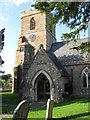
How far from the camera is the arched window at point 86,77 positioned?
20578mm

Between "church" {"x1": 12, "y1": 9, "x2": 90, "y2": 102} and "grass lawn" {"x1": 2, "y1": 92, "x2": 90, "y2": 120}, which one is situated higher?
"church" {"x1": 12, "y1": 9, "x2": 90, "y2": 102}

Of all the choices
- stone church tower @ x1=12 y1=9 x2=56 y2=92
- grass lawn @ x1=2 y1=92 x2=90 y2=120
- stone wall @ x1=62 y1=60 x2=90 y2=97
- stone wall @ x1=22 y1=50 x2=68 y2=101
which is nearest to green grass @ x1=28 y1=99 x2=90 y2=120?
grass lawn @ x1=2 y1=92 x2=90 y2=120

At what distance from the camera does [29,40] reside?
99.5ft

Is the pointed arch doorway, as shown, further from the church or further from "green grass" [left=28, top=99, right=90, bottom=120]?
"green grass" [left=28, top=99, right=90, bottom=120]

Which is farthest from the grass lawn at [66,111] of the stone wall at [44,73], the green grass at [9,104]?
the stone wall at [44,73]

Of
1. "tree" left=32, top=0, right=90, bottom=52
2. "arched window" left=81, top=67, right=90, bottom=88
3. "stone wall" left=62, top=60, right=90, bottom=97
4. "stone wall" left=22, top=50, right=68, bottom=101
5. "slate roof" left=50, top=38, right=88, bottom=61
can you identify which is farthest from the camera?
"slate roof" left=50, top=38, right=88, bottom=61

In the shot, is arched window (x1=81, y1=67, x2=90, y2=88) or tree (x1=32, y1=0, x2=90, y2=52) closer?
tree (x1=32, y1=0, x2=90, y2=52)

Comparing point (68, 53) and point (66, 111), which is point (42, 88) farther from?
point (66, 111)

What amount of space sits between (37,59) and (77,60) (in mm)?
6077

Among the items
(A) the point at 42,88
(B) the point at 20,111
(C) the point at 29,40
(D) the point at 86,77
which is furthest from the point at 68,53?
(B) the point at 20,111

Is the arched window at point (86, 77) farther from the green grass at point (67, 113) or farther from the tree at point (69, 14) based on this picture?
the tree at point (69, 14)

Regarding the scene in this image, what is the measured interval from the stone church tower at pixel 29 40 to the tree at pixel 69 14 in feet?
55.1

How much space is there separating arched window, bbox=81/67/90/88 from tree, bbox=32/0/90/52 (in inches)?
464

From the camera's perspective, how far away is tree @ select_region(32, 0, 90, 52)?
8.64 meters
